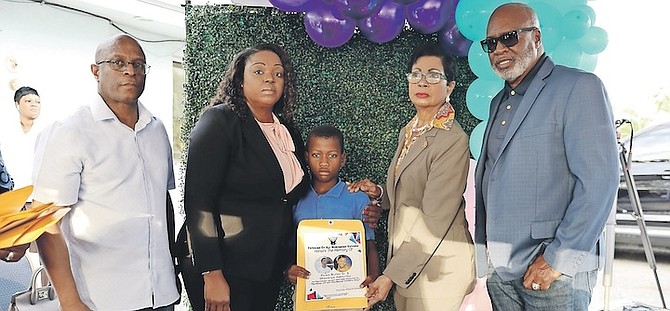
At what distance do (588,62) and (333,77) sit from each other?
4.49 feet

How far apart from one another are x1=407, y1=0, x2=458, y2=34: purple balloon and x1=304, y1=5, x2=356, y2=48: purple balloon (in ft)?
1.04

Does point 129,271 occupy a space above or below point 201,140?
below

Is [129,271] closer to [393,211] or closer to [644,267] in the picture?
[393,211]

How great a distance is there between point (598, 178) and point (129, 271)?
195cm

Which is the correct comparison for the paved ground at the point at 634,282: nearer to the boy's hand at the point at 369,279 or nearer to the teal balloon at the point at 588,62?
the teal balloon at the point at 588,62

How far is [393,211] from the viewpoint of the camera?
9.95 ft

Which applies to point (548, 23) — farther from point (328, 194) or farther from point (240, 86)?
point (240, 86)

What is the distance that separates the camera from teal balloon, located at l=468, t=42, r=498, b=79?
116 inches

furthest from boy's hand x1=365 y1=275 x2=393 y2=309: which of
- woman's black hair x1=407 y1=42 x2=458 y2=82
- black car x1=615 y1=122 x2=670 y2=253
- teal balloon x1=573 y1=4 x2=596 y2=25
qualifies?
black car x1=615 y1=122 x2=670 y2=253

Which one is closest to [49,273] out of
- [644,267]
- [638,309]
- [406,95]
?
[406,95]

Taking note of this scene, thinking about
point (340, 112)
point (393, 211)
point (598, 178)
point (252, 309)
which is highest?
point (340, 112)

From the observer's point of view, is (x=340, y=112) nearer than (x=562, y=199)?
No

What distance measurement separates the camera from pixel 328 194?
301 centimetres

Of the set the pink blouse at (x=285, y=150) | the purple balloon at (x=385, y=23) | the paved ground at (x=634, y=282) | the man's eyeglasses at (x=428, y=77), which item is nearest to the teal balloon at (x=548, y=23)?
the man's eyeglasses at (x=428, y=77)
